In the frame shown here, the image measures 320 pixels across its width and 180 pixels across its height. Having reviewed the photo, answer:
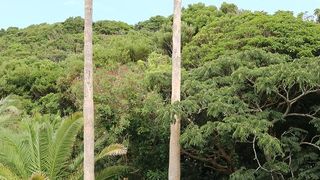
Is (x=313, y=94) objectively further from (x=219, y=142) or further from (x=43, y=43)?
(x=43, y=43)

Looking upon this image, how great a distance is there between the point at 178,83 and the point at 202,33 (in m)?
9.31

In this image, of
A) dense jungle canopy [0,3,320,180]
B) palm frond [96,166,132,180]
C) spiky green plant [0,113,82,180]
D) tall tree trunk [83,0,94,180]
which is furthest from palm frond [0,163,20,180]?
palm frond [96,166,132,180]

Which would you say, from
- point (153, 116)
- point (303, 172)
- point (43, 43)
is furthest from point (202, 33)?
point (43, 43)

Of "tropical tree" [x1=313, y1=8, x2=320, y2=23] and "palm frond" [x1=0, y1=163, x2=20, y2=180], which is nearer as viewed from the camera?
"palm frond" [x1=0, y1=163, x2=20, y2=180]

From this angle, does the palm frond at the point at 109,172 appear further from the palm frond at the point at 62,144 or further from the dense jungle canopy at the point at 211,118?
the palm frond at the point at 62,144

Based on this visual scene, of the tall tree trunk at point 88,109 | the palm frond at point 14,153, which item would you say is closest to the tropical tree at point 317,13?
the palm frond at point 14,153

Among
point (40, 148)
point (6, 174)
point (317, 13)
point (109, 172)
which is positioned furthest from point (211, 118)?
point (317, 13)

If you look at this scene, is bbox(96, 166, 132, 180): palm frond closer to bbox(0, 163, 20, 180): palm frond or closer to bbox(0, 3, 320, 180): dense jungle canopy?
bbox(0, 3, 320, 180): dense jungle canopy

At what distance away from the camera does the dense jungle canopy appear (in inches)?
470

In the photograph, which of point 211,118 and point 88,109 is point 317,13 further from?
point 88,109

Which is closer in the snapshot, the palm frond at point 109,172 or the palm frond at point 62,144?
the palm frond at point 62,144

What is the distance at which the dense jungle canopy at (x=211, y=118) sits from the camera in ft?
39.2

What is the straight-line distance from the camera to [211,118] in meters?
13.0

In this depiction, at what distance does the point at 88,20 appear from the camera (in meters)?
10.6
